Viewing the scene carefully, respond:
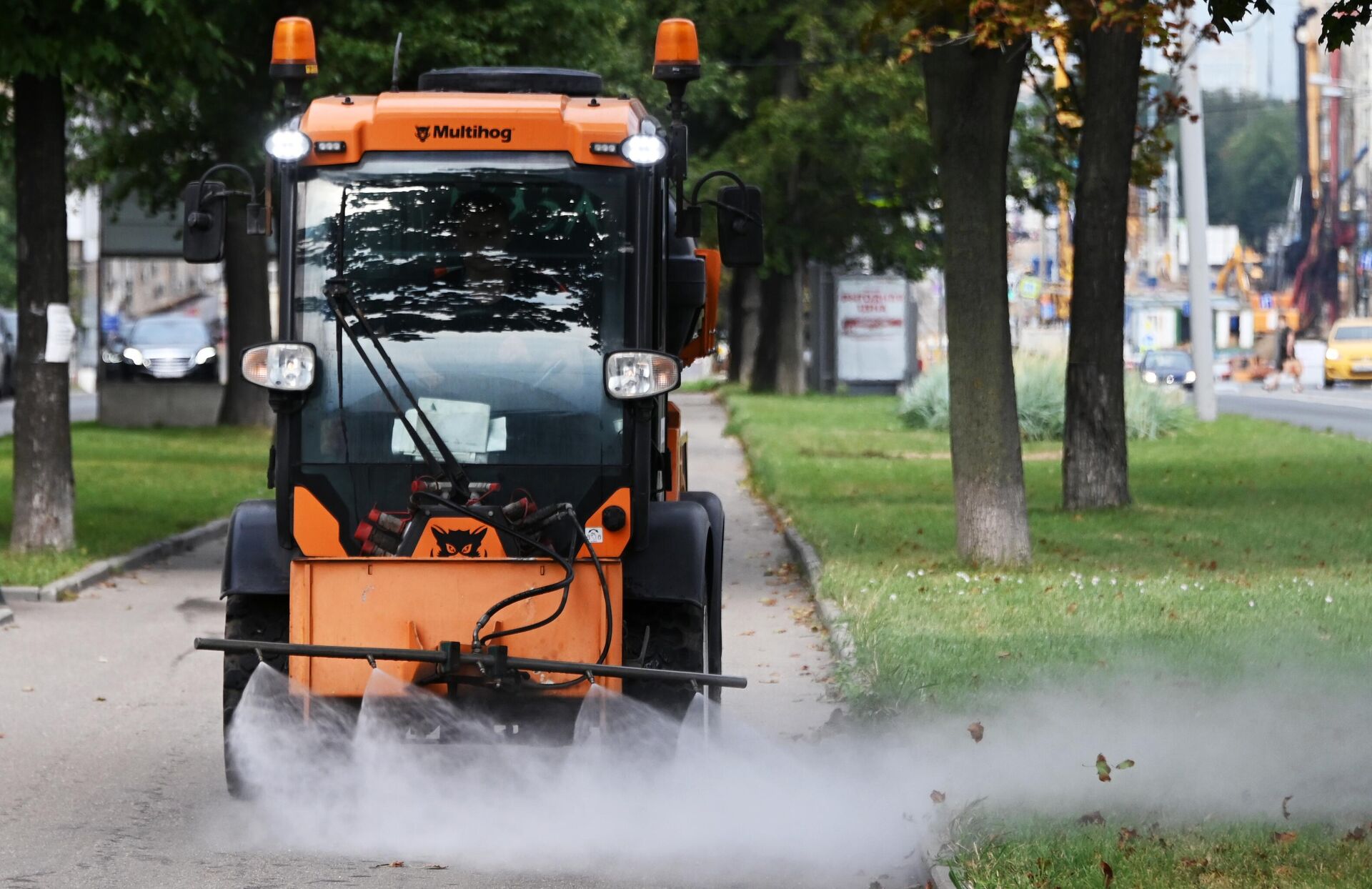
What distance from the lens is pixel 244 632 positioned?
24.4 ft

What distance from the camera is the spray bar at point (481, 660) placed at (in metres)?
6.72

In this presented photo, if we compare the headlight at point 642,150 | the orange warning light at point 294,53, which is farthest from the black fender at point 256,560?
the orange warning light at point 294,53

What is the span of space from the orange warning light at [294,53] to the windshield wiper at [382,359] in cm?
113

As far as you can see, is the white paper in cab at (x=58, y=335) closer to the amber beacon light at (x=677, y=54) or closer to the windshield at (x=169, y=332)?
the amber beacon light at (x=677, y=54)

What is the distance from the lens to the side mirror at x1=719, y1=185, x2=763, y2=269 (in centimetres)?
801

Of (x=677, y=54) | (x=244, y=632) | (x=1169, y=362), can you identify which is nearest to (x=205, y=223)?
(x=244, y=632)

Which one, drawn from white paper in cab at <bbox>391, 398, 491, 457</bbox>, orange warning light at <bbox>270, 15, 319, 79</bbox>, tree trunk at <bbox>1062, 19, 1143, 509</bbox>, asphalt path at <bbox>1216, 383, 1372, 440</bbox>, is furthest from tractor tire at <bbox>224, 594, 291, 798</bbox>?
asphalt path at <bbox>1216, 383, 1372, 440</bbox>

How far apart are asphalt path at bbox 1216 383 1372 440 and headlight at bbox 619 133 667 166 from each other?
25806mm

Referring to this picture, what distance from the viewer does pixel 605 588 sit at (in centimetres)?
704

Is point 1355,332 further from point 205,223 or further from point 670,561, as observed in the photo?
point 205,223

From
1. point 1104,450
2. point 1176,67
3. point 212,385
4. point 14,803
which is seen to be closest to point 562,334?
point 14,803

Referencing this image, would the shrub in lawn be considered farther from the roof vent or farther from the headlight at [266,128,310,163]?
the headlight at [266,128,310,163]

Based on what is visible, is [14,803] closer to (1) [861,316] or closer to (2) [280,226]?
(2) [280,226]

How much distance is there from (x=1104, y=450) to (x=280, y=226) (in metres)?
12.2
